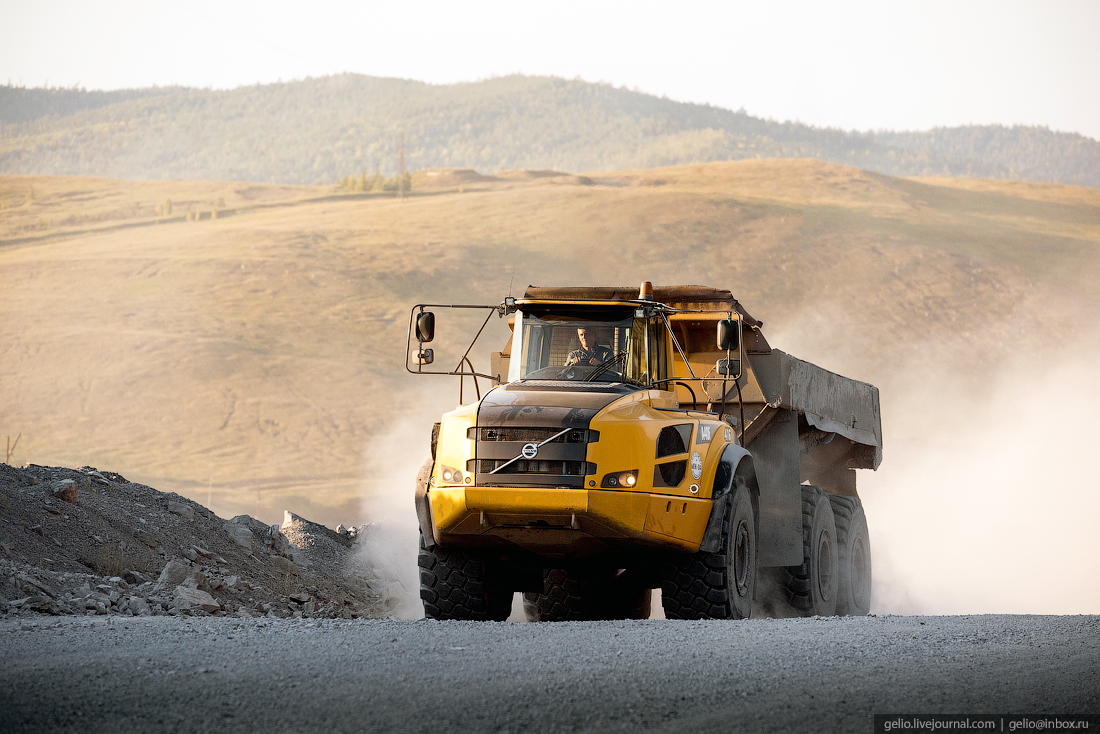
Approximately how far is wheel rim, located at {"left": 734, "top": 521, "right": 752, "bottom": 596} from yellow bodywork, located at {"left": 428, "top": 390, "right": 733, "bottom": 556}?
81cm

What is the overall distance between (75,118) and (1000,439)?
148190 mm

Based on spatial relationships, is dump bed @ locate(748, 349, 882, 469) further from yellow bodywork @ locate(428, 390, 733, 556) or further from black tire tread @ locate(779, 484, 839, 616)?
yellow bodywork @ locate(428, 390, 733, 556)

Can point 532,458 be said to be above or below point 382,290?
above

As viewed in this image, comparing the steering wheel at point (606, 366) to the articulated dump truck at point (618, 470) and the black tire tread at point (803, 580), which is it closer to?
the articulated dump truck at point (618, 470)

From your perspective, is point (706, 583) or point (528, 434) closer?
point (528, 434)

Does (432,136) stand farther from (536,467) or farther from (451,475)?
(536,467)

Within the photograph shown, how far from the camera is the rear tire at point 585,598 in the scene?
1125 cm

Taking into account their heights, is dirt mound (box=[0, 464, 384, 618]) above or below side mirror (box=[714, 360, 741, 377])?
below

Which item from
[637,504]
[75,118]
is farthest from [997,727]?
[75,118]

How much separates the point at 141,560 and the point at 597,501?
6284 mm

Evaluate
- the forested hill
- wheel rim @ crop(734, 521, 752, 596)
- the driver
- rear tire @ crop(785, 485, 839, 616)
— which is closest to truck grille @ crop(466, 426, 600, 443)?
the driver

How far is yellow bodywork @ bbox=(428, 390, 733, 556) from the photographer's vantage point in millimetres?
9148

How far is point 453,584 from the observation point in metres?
10.3

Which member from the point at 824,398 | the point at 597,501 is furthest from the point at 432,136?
the point at 597,501
